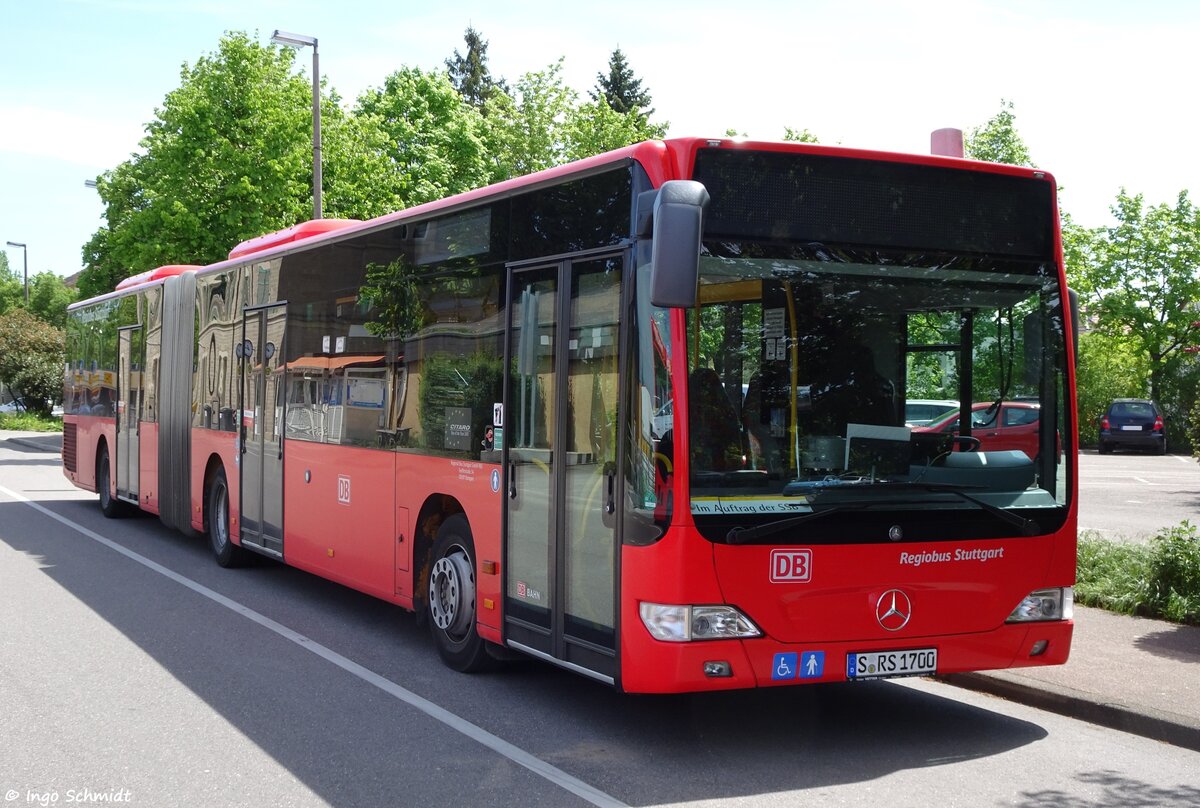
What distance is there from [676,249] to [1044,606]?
2877mm

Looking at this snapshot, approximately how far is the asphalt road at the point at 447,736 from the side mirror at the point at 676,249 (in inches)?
86.6

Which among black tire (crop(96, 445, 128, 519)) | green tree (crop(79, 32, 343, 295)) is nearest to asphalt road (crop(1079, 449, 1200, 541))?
black tire (crop(96, 445, 128, 519))

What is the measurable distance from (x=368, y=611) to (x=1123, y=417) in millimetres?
32820

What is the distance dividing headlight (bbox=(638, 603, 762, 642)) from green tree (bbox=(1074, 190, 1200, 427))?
43704 millimetres

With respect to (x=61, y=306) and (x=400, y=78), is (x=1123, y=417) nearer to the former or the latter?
(x=400, y=78)

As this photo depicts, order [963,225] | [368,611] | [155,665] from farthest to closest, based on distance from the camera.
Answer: [368,611] < [155,665] < [963,225]

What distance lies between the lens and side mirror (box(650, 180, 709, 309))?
5801 millimetres

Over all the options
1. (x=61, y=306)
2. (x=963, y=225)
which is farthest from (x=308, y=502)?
(x=61, y=306)

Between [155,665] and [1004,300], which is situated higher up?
[1004,300]

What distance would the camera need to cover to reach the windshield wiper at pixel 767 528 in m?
6.18

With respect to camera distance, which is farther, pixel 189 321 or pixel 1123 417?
pixel 1123 417

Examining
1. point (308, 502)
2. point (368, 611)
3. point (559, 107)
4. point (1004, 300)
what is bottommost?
point (368, 611)

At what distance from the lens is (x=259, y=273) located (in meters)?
12.4

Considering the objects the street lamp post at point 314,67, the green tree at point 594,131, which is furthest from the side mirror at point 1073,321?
the green tree at point 594,131
